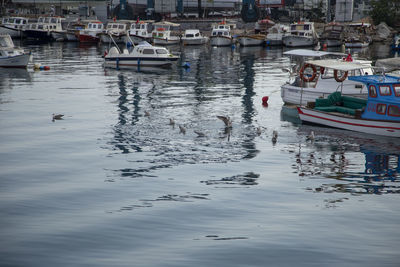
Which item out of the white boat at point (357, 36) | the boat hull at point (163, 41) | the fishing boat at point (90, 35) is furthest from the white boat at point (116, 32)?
the white boat at point (357, 36)

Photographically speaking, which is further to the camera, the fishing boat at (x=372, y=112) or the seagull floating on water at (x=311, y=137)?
the fishing boat at (x=372, y=112)

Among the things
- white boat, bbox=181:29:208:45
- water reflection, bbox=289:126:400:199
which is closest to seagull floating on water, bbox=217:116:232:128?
water reflection, bbox=289:126:400:199

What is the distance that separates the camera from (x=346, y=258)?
1664 centimetres

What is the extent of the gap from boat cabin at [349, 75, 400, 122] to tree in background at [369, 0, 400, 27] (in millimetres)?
84882

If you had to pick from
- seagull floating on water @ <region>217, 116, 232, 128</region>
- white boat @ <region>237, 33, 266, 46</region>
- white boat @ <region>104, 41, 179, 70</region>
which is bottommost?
seagull floating on water @ <region>217, 116, 232, 128</region>

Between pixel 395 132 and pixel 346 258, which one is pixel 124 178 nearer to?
pixel 346 258

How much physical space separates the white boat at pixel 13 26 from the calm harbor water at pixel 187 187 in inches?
2463

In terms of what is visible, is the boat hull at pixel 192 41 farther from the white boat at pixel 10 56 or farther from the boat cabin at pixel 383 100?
the boat cabin at pixel 383 100

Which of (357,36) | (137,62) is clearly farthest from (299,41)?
(137,62)

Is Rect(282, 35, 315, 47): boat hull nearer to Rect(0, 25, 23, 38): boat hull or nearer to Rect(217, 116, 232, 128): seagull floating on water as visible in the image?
Rect(0, 25, 23, 38): boat hull

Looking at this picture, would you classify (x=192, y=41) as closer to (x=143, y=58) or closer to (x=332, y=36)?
(x=332, y=36)

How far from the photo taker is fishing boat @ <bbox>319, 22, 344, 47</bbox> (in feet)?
307

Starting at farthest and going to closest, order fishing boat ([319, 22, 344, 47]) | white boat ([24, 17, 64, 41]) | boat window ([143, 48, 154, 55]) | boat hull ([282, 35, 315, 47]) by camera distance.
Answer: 1. white boat ([24, 17, 64, 41])
2. fishing boat ([319, 22, 344, 47])
3. boat hull ([282, 35, 315, 47])
4. boat window ([143, 48, 154, 55])

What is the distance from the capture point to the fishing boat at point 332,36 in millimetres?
93688
